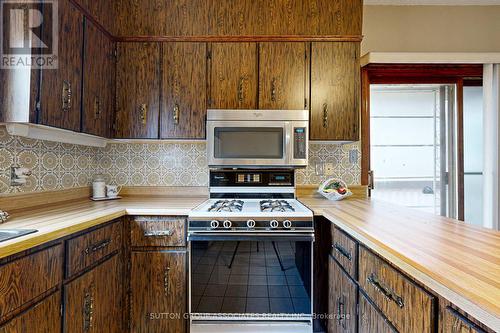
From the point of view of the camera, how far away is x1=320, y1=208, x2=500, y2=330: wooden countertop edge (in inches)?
21.2

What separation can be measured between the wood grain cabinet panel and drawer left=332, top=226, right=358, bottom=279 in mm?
1326

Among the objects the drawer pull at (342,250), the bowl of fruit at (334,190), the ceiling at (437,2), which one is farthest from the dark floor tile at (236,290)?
the ceiling at (437,2)

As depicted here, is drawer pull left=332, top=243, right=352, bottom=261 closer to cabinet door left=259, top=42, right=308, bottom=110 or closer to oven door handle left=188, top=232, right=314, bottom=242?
oven door handle left=188, top=232, right=314, bottom=242

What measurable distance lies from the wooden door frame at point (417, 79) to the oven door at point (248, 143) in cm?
85

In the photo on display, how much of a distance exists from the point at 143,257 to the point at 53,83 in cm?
112

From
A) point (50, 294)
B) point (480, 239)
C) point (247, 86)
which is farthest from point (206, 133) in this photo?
point (480, 239)

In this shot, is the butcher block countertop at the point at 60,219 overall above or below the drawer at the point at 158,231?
above

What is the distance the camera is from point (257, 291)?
5.44 ft

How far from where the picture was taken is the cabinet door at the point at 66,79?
4.75ft

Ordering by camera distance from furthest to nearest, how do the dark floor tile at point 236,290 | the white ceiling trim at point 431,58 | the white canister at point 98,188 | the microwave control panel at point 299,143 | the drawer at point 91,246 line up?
the white ceiling trim at point 431,58 → the white canister at point 98,188 → the microwave control panel at point 299,143 → the dark floor tile at point 236,290 → the drawer at point 91,246

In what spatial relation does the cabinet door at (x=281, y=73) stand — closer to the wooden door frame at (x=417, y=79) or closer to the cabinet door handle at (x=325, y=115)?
the cabinet door handle at (x=325, y=115)

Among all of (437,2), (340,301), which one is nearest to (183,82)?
(340,301)

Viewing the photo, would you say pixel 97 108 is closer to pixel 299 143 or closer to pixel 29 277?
pixel 29 277

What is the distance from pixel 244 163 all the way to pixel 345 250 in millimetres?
969
